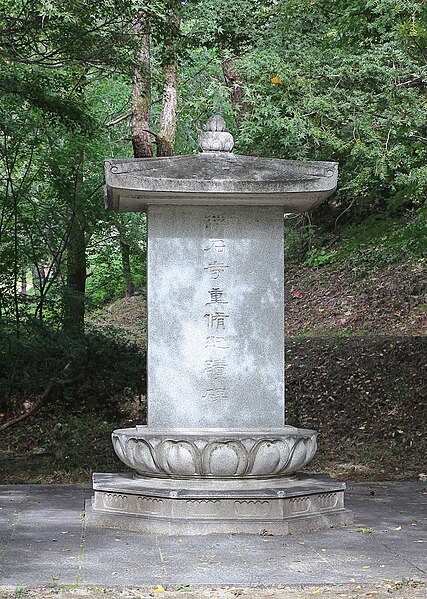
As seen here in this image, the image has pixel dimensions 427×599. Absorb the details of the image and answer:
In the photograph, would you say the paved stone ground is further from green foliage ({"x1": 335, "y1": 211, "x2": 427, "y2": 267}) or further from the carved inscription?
green foliage ({"x1": 335, "y1": 211, "x2": 427, "y2": 267})

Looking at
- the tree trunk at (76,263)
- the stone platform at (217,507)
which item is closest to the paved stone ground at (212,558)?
the stone platform at (217,507)

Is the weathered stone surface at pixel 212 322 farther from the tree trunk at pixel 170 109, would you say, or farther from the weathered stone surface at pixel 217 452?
the tree trunk at pixel 170 109

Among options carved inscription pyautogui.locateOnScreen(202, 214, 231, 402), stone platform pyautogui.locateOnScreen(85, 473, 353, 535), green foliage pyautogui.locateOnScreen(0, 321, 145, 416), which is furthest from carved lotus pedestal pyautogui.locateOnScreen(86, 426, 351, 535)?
green foliage pyautogui.locateOnScreen(0, 321, 145, 416)

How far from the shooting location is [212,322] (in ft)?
24.1

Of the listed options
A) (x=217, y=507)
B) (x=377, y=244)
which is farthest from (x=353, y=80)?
(x=377, y=244)

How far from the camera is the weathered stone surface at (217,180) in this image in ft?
23.0

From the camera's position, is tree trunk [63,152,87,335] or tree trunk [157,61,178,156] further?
tree trunk [157,61,178,156]

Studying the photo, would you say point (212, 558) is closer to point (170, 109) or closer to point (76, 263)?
point (76, 263)

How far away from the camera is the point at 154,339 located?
24.1ft

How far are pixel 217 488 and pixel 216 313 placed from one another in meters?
1.38

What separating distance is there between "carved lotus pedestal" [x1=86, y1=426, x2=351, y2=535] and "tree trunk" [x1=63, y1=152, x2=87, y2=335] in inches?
165

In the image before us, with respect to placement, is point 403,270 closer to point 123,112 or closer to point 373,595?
point 123,112

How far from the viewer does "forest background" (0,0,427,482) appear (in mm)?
9984

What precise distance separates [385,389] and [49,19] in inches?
276
